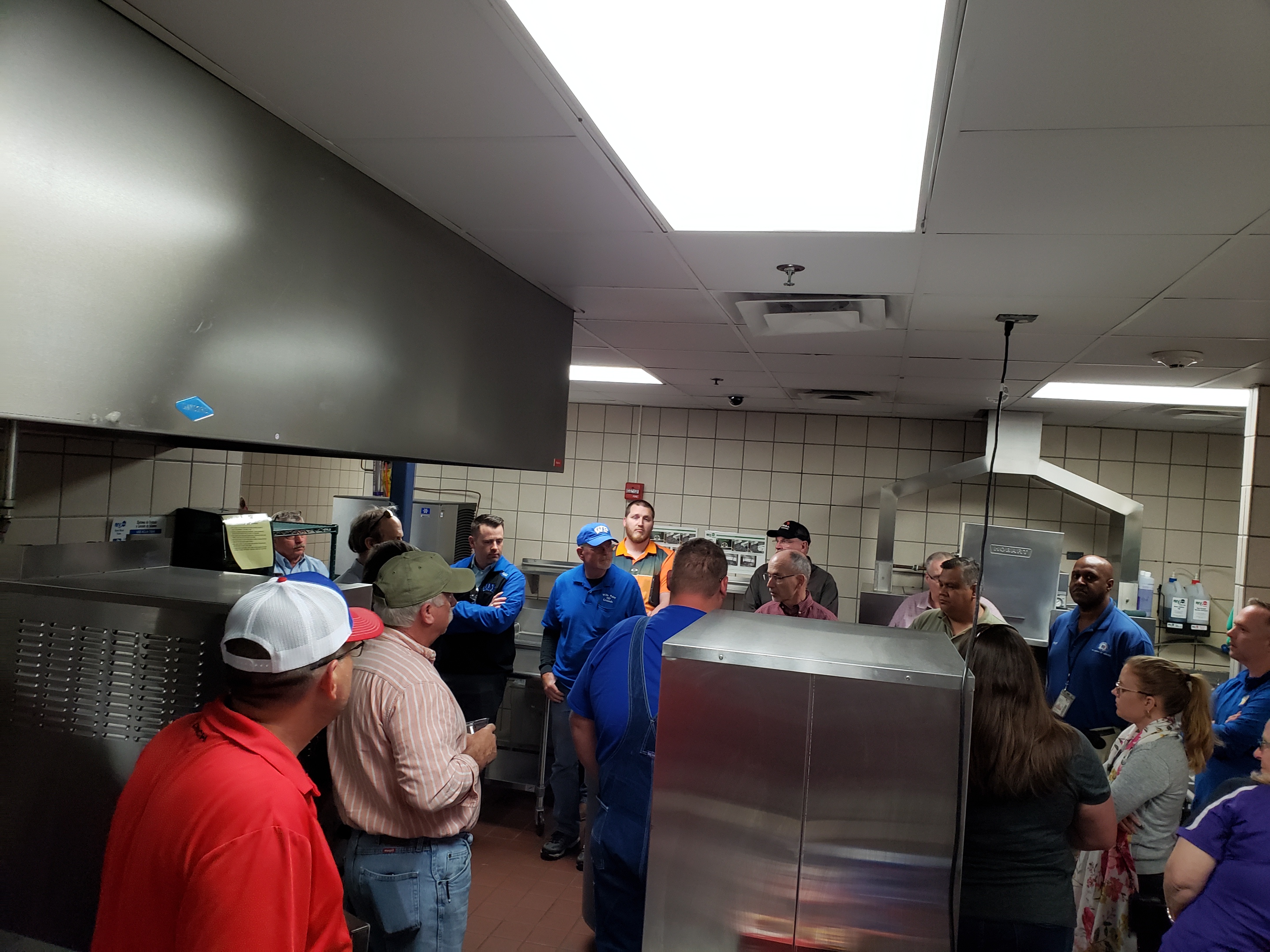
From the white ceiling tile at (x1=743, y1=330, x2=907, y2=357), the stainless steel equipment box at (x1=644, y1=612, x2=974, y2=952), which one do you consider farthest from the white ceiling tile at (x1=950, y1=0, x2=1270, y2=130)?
the white ceiling tile at (x1=743, y1=330, x2=907, y2=357)

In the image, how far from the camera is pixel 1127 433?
16.7 ft

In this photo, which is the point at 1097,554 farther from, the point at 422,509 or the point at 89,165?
the point at 89,165

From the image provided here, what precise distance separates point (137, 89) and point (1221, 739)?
3.21 m

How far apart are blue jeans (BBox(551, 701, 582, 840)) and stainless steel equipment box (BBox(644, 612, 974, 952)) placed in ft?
7.34

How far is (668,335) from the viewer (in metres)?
3.12

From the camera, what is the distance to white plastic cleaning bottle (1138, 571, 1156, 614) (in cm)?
467

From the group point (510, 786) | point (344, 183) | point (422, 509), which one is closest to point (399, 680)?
point (344, 183)

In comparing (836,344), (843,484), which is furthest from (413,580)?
(843,484)

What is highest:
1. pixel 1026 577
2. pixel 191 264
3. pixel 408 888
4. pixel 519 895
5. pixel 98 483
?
pixel 191 264

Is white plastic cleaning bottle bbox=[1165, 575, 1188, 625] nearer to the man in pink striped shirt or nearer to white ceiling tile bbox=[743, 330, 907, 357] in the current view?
white ceiling tile bbox=[743, 330, 907, 357]

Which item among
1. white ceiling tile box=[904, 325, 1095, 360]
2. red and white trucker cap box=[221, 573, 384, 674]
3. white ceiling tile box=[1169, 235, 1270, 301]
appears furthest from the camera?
white ceiling tile box=[904, 325, 1095, 360]

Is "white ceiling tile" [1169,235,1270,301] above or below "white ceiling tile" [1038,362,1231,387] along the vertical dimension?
above

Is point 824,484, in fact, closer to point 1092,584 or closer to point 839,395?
point 839,395

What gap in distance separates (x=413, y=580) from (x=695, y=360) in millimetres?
2044
